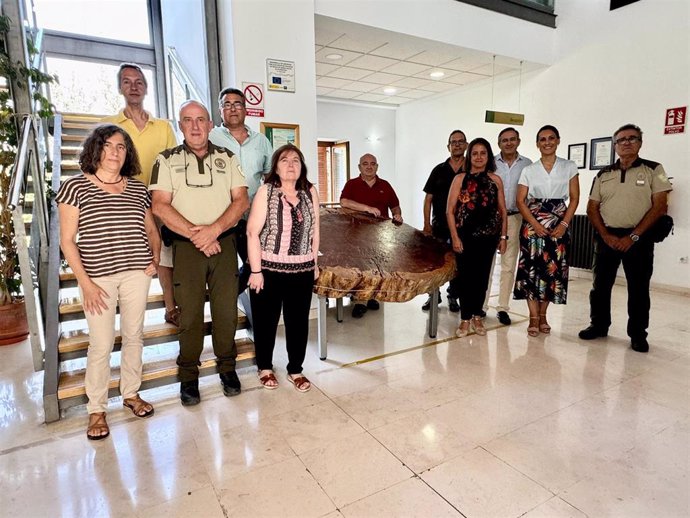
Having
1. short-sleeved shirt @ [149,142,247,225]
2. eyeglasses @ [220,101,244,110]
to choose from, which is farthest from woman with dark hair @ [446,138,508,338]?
short-sleeved shirt @ [149,142,247,225]

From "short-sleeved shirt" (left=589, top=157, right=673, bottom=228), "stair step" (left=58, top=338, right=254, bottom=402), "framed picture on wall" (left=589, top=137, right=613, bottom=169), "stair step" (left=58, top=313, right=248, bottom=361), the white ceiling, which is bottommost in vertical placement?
"stair step" (left=58, top=338, right=254, bottom=402)

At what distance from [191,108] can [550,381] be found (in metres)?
2.57

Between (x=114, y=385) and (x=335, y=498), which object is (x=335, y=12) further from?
(x=335, y=498)

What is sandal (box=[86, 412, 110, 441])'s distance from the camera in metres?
2.05

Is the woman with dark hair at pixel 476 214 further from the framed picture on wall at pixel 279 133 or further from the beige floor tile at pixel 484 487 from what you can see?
the beige floor tile at pixel 484 487

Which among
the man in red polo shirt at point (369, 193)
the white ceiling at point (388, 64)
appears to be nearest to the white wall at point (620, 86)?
the white ceiling at point (388, 64)

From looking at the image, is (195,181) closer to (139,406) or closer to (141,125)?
(141,125)

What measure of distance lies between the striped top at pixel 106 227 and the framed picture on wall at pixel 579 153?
5422 millimetres

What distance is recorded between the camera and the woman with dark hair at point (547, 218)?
10.3 feet

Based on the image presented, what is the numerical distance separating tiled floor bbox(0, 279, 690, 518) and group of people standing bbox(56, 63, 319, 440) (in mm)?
233

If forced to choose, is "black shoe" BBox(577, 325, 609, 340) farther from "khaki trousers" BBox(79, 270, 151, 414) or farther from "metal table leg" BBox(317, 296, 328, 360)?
"khaki trousers" BBox(79, 270, 151, 414)

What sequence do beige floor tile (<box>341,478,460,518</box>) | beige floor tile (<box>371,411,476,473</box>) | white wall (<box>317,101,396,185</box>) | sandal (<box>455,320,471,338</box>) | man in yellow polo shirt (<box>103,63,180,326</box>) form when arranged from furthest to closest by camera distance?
white wall (<box>317,101,396,185</box>)
sandal (<box>455,320,471,338</box>)
man in yellow polo shirt (<box>103,63,180,326</box>)
beige floor tile (<box>371,411,476,473</box>)
beige floor tile (<box>341,478,460,518</box>)

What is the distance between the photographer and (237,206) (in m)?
2.28

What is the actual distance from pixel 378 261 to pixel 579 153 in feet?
13.9
